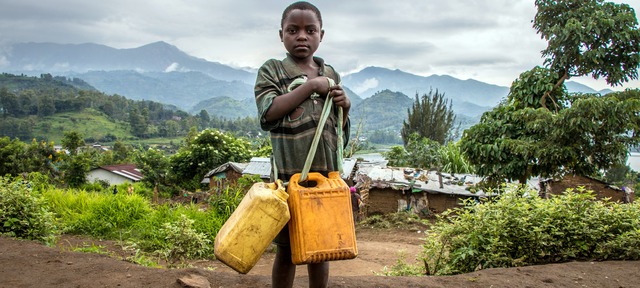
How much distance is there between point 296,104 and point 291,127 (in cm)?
13

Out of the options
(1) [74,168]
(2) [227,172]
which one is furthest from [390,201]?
(1) [74,168]

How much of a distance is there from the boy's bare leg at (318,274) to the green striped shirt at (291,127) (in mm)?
456

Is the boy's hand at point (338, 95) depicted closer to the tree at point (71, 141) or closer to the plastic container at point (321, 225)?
the plastic container at point (321, 225)

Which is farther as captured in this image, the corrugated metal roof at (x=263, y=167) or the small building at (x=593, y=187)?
the corrugated metal roof at (x=263, y=167)

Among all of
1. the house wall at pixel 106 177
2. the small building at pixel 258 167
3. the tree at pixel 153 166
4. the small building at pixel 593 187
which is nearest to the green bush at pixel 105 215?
the small building at pixel 258 167

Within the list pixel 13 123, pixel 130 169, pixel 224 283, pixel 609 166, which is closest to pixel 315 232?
pixel 224 283

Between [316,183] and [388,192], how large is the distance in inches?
407

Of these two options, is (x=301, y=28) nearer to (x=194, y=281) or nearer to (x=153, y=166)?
(x=194, y=281)

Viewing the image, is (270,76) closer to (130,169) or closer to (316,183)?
(316,183)

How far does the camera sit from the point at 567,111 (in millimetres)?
6617

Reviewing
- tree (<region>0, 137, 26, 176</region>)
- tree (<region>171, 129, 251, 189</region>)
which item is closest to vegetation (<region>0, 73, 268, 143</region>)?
tree (<region>171, 129, 251, 189</region>)

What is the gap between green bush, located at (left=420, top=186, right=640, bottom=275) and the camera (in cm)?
342

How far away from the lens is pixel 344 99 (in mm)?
2047

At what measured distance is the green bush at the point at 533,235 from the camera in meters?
3.42
